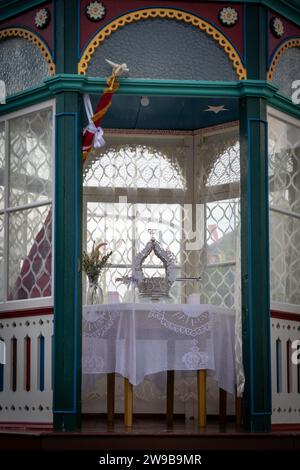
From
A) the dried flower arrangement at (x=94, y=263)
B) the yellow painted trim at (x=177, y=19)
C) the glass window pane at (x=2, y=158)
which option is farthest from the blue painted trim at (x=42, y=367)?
the yellow painted trim at (x=177, y=19)

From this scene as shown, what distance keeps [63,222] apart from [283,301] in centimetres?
206

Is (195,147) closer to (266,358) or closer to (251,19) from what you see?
(251,19)

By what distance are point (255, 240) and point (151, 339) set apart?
1.19 metres

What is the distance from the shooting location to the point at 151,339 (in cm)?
934

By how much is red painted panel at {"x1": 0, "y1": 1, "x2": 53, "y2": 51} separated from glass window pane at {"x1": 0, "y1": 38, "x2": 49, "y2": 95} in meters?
0.12

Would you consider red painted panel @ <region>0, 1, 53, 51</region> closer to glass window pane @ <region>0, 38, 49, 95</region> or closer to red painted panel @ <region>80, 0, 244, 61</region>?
glass window pane @ <region>0, 38, 49, 95</region>

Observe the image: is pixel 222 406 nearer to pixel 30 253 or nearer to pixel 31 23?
pixel 30 253

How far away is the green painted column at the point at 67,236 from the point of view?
9062 millimetres

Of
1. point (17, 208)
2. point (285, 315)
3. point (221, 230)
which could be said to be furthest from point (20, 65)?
point (285, 315)

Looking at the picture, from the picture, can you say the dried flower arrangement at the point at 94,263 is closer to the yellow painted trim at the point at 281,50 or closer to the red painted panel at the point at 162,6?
the red painted panel at the point at 162,6

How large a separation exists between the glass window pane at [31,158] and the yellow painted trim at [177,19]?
2.59ft

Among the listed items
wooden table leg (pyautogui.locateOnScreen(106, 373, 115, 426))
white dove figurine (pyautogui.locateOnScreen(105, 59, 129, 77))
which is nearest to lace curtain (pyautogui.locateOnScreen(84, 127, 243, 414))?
wooden table leg (pyautogui.locateOnScreen(106, 373, 115, 426))
